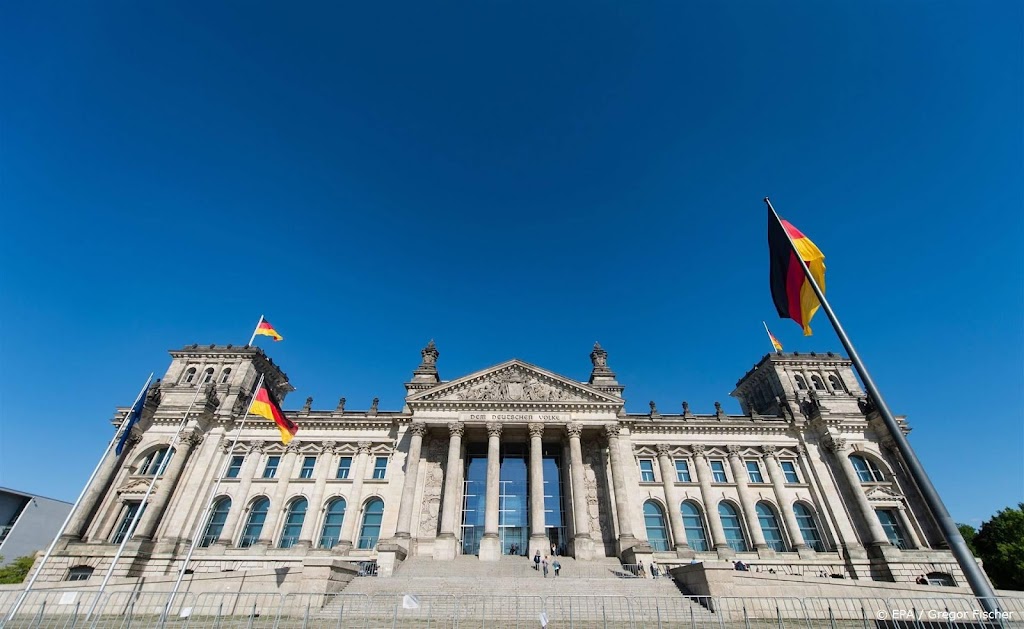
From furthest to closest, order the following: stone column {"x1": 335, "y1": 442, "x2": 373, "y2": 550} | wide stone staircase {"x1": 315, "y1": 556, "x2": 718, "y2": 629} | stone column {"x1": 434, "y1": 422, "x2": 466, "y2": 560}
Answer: stone column {"x1": 335, "y1": 442, "x2": 373, "y2": 550}
stone column {"x1": 434, "y1": 422, "x2": 466, "y2": 560}
wide stone staircase {"x1": 315, "y1": 556, "x2": 718, "y2": 629}

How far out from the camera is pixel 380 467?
3666 centimetres

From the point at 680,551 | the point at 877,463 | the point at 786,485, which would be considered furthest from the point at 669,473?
the point at 877,463

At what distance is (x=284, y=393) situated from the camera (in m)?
49.2

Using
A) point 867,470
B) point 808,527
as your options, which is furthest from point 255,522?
point 867,470

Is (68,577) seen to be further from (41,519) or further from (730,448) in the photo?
(730,448)

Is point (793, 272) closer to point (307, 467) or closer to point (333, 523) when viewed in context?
point (333, 523)

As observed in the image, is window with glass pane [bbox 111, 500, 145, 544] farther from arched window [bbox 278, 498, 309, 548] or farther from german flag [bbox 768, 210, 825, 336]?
german flag [bbox 768, 210, 825, 336]

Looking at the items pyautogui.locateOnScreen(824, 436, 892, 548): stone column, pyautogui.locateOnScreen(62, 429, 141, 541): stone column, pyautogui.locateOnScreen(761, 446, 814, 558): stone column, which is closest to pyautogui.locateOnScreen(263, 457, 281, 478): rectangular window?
pyautogui.locateOnScreen(62, 429, 141, 541): stone column

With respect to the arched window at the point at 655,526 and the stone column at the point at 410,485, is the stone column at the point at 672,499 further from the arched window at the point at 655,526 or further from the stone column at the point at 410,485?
the stone column at the point at 410,485

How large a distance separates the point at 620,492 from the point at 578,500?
3280 millimetres

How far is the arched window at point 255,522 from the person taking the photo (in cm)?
3347

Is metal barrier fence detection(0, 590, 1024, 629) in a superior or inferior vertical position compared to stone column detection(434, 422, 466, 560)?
inferior

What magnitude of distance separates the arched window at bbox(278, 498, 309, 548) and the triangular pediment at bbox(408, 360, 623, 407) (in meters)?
12.0

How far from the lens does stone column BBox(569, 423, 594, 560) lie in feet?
98.0
